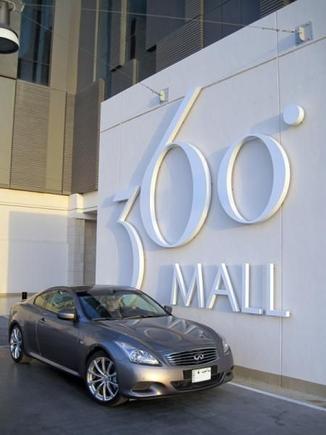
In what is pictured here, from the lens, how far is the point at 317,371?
6.56 m

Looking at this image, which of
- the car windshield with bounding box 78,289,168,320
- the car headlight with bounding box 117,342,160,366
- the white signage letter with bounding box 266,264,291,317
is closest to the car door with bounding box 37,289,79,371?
the car windshield with bounding box 78,289,168,320

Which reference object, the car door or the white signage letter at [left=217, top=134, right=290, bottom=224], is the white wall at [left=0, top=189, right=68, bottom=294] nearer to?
the car door

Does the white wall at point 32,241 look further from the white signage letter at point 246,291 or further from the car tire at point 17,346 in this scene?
the white signage letter at point 246,291

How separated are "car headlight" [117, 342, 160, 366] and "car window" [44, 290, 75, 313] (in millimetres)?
1693

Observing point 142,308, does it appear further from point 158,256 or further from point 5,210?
point 5,210

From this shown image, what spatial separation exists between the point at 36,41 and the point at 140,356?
62.9ft

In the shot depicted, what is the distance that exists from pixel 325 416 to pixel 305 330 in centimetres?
139

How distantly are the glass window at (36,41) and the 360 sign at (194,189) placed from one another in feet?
40.6

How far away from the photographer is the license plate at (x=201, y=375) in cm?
562

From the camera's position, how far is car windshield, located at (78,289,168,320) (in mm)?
6848

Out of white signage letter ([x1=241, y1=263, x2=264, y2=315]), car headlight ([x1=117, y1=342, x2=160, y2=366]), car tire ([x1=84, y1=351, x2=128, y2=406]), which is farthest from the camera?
white signage letter ([x1=241, y1=263, x2=264, y2=315])

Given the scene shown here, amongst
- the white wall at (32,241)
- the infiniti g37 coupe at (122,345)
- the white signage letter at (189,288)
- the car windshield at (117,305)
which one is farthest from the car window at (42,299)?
the white wall at (32,241)

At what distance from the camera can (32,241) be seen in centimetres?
2077

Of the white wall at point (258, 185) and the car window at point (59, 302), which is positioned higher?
the white wall at point (258, 185)
